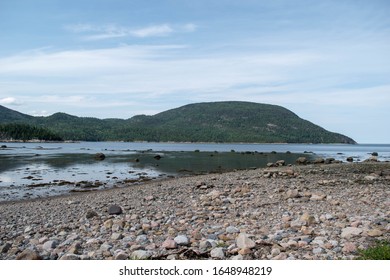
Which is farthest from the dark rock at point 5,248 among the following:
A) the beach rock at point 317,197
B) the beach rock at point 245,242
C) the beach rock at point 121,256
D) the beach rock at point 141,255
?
the beach rock at point 317,197

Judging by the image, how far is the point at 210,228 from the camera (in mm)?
9672

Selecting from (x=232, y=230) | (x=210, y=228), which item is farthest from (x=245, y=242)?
(x=210, y=228)

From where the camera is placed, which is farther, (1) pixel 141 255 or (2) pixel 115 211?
(2) pixel 115 211

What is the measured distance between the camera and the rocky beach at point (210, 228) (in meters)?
7.35

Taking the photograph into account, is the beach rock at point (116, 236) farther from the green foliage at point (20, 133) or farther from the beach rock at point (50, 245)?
the green foliage at point (20, 133)

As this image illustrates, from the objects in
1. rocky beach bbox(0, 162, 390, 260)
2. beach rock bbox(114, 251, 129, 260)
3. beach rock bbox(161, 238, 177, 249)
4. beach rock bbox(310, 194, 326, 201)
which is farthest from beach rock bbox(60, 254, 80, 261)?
beach rock bbox(310, 194, 326, 201)

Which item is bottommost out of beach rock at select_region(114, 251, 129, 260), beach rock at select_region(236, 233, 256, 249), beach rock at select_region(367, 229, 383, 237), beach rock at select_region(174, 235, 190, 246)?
beach rock at select_region(114, 251, 129, 260)

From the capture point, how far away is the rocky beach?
7.35 meters

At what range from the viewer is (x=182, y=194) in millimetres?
17391

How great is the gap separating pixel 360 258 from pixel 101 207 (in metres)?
10.7

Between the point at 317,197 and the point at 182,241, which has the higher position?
the point at 317,197

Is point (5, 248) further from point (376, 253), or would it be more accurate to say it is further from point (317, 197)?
point (317, 197)

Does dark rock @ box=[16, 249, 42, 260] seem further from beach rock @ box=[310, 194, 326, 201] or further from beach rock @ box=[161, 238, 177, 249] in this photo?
beach rock @ box=[310, 194, 326, 201]
